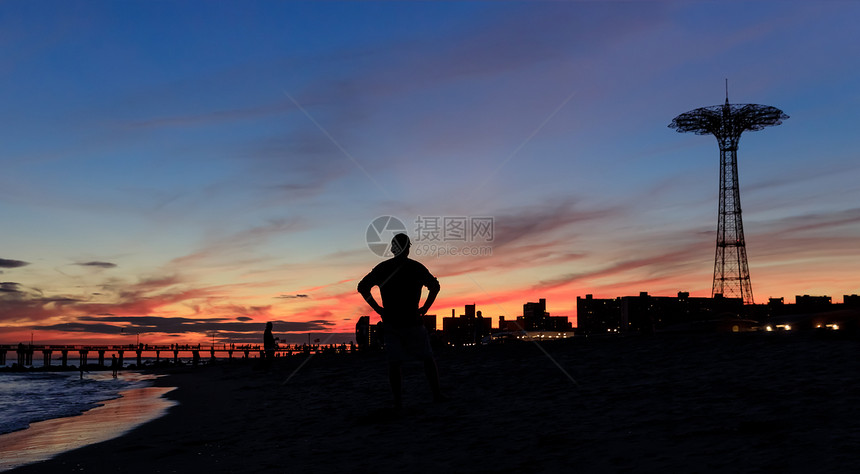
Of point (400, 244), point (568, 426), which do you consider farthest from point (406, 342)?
point (568, 426)

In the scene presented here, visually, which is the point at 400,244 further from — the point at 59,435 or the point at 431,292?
the point at 59,435

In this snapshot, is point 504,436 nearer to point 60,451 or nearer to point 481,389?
point 481,389

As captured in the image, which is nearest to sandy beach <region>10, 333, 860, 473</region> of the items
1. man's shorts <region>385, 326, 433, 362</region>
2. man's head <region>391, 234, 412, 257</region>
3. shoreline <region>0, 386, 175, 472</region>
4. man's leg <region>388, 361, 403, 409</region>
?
man's leg <region>388, 361, 403, 409</region>

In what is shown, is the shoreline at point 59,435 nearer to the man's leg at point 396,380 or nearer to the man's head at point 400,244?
the man's leg at point 396,380

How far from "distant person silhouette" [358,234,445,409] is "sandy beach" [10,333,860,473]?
0.76m

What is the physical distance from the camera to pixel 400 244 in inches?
324

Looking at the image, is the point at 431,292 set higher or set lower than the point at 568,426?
higher

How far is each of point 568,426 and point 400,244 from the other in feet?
10.2

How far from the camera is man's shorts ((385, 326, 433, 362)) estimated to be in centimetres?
800

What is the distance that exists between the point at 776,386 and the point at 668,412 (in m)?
1.99

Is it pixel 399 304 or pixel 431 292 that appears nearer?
pixel 399 304

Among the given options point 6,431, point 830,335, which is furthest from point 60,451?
point 830,335

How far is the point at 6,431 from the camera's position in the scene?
1165cm

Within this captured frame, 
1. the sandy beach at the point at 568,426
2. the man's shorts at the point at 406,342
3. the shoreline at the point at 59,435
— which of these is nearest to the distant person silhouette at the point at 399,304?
the man's shorts at the point at 406,342
